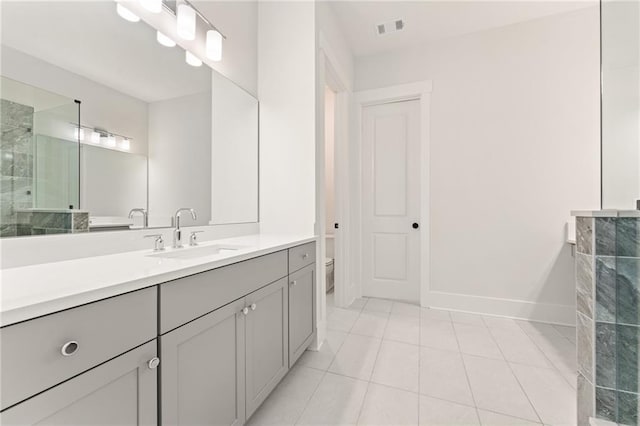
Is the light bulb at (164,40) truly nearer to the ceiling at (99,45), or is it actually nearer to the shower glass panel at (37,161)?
the ceiling at (99,45)

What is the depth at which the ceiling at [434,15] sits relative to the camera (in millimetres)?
2385

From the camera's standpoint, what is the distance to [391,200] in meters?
3.10

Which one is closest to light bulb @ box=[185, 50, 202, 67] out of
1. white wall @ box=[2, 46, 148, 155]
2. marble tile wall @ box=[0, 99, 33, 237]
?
white wall @ box=[2, 46, 148, 155]

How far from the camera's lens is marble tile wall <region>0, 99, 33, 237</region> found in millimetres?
867

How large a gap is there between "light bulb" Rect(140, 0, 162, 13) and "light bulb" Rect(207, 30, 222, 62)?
35 cm

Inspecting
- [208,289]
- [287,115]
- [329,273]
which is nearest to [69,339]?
[208,289]

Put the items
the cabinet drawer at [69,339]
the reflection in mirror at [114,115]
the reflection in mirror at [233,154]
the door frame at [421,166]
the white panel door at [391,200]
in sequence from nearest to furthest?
the cabinet drawer at [69,339] → the reflection in mirror at [114,115] → the reflection in mirror at [233,154] → the door frame at [421,166] → the white panel door at [391,200]

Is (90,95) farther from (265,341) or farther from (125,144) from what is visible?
(265,341)

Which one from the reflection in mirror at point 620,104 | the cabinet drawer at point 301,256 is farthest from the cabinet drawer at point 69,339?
the reflection in mirror at point 620,104

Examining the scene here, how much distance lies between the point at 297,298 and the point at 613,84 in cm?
189

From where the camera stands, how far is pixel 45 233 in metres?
0.97

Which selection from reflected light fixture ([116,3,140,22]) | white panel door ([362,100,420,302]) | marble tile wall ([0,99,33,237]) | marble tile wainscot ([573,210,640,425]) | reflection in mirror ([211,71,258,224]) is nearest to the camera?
marble tile wall ([0,99,33,237])

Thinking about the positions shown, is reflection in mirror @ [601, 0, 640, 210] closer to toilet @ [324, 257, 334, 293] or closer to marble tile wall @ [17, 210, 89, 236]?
marble tile wall @ [17, 210, 89, 236]

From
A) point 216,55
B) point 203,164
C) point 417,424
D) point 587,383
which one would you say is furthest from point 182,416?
point 216,55
